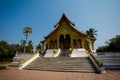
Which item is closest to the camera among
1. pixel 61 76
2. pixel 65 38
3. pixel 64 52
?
pixel 61 76

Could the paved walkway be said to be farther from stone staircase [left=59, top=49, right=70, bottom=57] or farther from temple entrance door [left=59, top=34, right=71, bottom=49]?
temple entrance door [left=59, top=34, right=71, bottom=49]

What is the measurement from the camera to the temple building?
2414cm

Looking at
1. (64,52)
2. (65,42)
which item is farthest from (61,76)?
(65,42)

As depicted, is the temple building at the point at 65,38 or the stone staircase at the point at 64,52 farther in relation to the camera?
the temple building at the point at 65,38

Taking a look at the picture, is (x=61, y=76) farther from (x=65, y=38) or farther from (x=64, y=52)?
(x=65, y=38)

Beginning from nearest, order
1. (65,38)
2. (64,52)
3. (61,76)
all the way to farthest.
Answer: (61,76), (64,52), (65,38)

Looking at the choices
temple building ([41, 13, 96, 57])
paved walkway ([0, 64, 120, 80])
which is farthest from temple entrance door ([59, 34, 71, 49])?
paved walkway ([0, 64, 120, 80])

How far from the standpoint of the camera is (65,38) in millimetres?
26594

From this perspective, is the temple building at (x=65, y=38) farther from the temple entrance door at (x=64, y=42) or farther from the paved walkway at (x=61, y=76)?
the paved walkway at (x=61, y=76)

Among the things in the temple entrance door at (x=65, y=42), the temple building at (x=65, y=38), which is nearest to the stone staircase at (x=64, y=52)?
the temple building at (x=65, y=38)

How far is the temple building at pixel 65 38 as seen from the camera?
79.2 ft

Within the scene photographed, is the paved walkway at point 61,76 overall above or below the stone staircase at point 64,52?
below

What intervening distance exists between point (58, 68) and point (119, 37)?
39.4m

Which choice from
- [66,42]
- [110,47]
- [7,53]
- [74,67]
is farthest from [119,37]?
[7,53]
